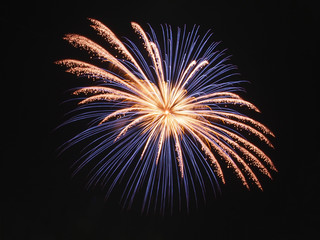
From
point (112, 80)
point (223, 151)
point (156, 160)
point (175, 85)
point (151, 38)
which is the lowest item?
point (156, 160)

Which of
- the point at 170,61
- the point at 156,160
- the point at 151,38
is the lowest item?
the point at 156,160

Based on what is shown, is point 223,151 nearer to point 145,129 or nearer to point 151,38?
point 145,129

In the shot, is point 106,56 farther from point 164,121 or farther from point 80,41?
point 164,121

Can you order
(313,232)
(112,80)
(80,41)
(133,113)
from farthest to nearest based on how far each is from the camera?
(313,232) < (133,113) < (112,80) < (80,41)

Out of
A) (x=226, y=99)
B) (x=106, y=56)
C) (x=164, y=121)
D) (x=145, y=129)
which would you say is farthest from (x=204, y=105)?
(x=106, y=56)

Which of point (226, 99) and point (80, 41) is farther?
point (226, 99)

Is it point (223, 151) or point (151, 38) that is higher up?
point (151, 38)

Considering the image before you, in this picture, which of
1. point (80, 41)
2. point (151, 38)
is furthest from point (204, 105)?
point (80, 41)

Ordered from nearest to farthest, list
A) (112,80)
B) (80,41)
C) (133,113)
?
→ (80,41) → (112,80) → (133,113)

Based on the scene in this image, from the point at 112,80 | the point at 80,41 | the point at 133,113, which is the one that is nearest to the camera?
the point at 80,41

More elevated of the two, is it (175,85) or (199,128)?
(175,85)
